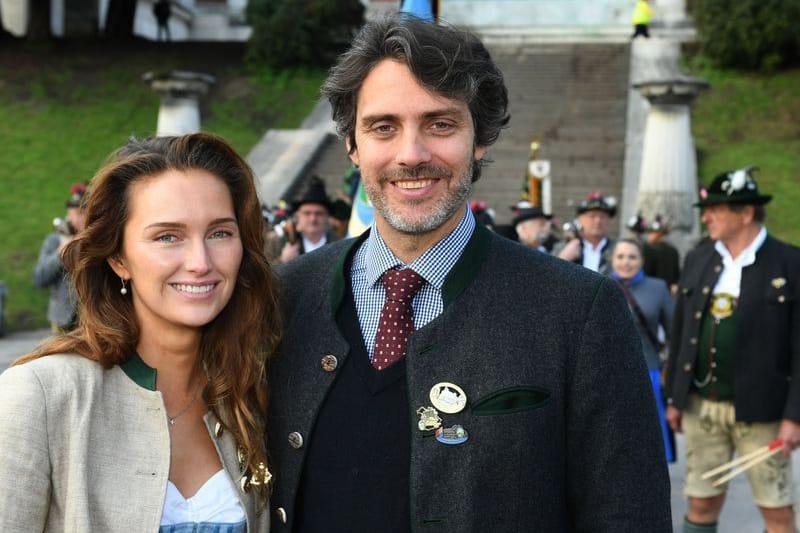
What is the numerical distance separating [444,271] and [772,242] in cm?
396

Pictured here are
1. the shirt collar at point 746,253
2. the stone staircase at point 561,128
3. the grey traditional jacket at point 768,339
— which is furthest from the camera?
the stone staircase at point 561,128

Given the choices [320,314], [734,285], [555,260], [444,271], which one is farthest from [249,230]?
[734,285]

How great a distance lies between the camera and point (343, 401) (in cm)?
277

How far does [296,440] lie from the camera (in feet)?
9.16

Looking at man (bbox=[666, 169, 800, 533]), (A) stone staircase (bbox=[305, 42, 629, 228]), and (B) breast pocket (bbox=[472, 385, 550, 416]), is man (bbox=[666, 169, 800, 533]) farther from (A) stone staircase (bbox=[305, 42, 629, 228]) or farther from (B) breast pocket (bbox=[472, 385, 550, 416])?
(A) stone staircase (bbox=[305, 42, 629, 228])

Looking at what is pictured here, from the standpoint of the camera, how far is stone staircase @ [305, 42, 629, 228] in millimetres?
17844

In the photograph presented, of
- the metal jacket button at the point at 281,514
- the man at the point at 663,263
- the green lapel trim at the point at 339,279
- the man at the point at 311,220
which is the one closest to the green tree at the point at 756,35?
the man at the point at 663,263

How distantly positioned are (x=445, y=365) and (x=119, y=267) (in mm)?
964

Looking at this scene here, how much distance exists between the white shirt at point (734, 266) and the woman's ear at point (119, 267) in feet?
13.8

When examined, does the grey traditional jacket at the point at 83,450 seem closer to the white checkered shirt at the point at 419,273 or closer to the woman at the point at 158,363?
the woman at the point at 158,363

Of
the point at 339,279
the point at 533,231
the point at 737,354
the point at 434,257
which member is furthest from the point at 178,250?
the point at 533,231

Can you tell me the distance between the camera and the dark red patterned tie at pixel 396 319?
2.78 meters

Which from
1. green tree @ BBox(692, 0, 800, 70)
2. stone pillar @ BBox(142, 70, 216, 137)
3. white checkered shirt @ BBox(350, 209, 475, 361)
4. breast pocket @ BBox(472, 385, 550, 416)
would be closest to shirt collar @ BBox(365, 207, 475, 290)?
white checkered shirt @ BBox(350, 209, 475, 361)

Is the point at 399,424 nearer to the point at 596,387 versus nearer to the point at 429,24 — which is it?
the point at 596,387
